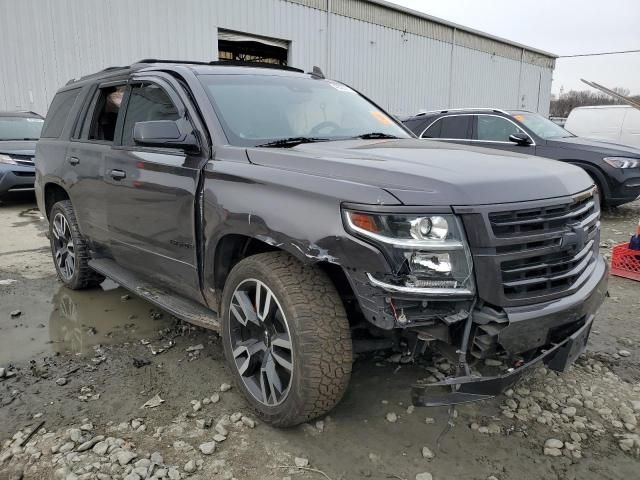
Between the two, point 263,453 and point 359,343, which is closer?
point 263,453

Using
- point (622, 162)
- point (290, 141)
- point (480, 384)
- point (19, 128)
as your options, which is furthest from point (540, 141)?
point (19, 128)

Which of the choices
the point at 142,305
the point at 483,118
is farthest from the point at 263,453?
the point at 483,118

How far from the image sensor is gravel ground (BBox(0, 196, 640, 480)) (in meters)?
2.29

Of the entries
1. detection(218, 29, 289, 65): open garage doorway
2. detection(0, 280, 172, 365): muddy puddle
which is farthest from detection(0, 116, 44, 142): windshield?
detection(218, 29, 289, 65): open garage doorway

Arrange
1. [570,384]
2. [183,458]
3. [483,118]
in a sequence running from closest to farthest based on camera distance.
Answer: [183,458], [570,384], [483,118]

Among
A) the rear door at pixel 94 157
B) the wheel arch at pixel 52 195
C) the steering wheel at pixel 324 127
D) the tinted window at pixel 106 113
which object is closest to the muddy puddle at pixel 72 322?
the rear door at pixel 94 157

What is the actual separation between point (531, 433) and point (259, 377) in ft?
4.64

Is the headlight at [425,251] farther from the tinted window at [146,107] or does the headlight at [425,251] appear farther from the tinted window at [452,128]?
the tinted window at [452,128]

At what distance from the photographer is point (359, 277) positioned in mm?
2094

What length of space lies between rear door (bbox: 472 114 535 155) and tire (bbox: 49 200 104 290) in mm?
6522

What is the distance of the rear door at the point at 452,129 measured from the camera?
8.78 meters

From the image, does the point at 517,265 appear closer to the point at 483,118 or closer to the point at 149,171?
the point at 149,171

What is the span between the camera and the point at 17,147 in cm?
920

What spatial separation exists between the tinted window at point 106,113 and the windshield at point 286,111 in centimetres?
108
